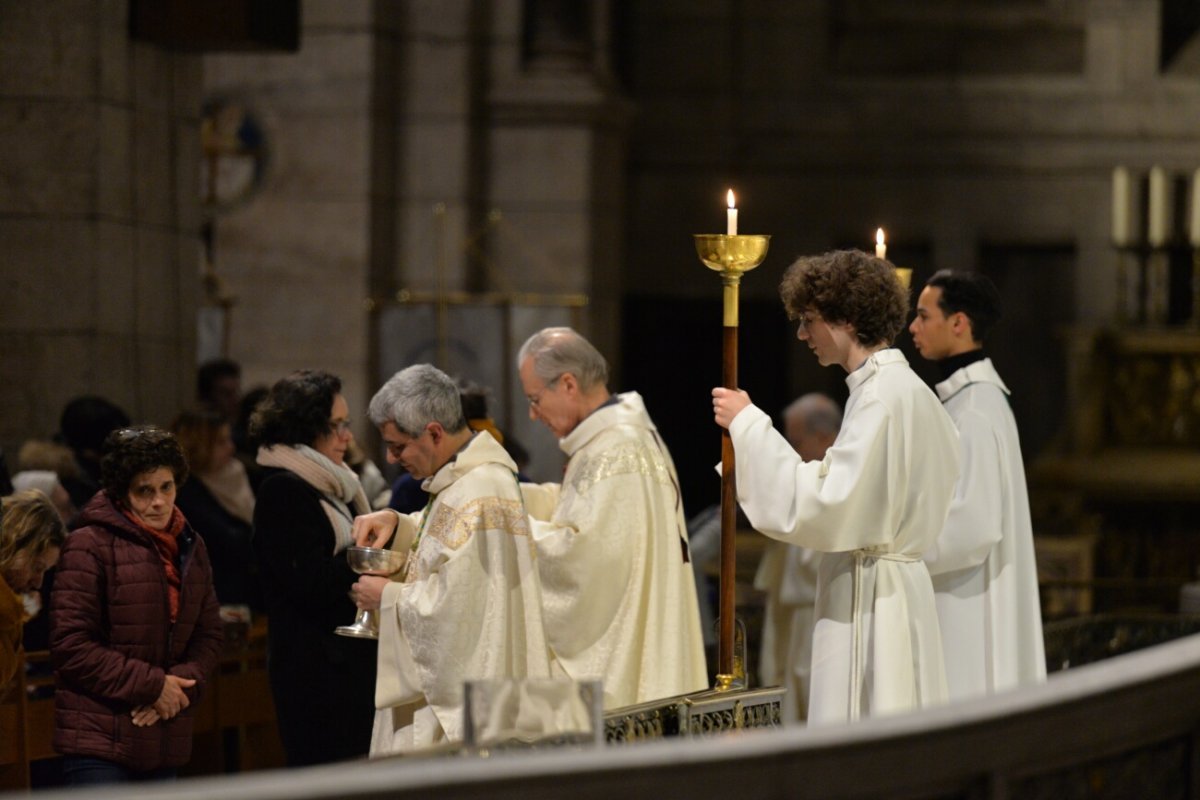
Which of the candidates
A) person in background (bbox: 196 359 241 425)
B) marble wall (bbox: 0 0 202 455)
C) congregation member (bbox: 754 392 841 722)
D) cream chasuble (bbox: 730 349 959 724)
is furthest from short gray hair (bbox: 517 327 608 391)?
person in background (bbox: 196 359 241 425)

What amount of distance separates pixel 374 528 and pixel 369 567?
190mm

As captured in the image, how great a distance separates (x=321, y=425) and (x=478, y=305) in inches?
207

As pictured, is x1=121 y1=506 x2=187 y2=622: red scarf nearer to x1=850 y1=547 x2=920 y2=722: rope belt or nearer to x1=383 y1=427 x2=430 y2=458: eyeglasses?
x1=383 y1=427 x2=430 y2=458: eyeglasses

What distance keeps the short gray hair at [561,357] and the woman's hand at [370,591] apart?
883 millimetres

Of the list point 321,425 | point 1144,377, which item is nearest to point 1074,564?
point 1144,377

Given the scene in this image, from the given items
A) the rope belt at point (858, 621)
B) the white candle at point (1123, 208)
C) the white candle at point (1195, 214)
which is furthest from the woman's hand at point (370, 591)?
the white candle at point (1195, 214)

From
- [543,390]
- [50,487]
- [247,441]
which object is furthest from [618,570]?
[247,441]

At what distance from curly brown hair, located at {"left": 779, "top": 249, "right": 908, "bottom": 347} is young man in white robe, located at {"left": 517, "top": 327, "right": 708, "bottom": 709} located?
116cm

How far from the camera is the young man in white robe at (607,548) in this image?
19.2 feet

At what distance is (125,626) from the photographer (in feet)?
18.1

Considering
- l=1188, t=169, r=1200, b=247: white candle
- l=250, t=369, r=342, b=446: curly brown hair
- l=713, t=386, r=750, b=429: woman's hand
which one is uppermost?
l=1188, t=169, r=1200, b=247: white candle

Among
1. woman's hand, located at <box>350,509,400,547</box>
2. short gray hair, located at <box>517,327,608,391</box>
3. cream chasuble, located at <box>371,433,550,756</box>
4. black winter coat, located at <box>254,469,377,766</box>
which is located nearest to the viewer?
cream chasuble, located at <box>371,433,550,756</box>

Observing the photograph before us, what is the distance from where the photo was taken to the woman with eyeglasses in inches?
227

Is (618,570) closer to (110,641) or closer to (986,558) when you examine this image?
(986,558)
